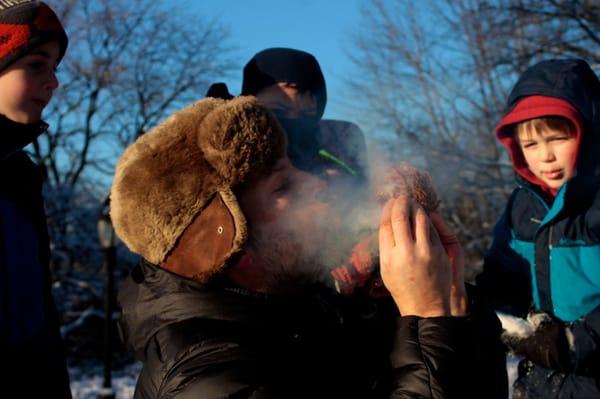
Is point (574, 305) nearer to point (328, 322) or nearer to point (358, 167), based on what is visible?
point (358, 167)

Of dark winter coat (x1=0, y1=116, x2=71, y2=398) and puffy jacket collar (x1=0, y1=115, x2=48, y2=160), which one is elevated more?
puffy jacket collar (x1=0, y1=115, x2=48, y2=160)

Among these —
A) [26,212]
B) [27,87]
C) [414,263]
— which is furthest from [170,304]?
[27,87]

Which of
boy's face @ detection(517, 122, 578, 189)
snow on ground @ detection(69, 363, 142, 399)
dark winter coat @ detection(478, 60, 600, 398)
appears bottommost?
snow on ground @ detection(69, 363, 142, 399)

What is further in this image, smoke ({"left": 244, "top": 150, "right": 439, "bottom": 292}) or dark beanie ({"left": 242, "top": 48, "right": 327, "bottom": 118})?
dark beanie ({"left": 242, "top": 48, "right": 327, "bottom": 118})

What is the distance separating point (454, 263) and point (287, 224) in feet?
1.39

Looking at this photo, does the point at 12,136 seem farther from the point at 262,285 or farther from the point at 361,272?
the point at 361,272

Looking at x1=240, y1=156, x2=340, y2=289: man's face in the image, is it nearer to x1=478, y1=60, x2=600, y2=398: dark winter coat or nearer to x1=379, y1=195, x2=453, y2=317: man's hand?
x1=379, y1=195, x2=453, y2=317: man's hand

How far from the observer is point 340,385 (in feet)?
4.94

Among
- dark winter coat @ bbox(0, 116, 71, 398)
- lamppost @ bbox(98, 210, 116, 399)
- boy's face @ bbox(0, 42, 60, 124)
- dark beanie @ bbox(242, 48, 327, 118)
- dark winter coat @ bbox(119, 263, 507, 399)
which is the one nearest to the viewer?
dark winter coat @ bbox(119, 263, 507, 399)

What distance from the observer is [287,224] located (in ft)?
5.18

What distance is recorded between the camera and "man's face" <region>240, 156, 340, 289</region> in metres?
1.57

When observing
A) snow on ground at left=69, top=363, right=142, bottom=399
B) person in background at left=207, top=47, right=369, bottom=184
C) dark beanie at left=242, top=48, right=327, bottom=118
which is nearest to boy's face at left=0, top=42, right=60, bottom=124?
person in background at left=207, top=47, right=369, bottom=184

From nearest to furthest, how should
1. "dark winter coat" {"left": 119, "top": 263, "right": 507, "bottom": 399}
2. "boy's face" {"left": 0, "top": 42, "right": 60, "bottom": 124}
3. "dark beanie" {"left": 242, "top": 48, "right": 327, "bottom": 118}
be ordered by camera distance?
"dark winter coat" {"left": 119, "top": 263, "right": 507, "bottom": 399}
"boy's face" {"left": 0, "top": 42, "right": 60, "bottom": 124}
"dark beanie" {"left": 242, "top": 48, "right": 327, "bottom": 118}

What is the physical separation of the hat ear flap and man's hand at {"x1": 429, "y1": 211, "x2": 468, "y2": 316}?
465 millimetres
